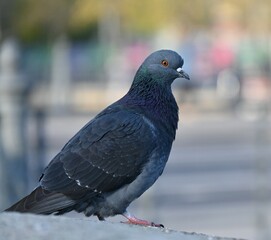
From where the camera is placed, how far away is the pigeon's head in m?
4.65

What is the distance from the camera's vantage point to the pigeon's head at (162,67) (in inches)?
183

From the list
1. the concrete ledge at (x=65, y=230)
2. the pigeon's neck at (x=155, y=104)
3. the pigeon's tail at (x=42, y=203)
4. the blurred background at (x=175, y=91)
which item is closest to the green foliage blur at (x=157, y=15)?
the blurred background at (x=175, y=91)

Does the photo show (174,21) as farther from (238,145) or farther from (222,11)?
(238,145)

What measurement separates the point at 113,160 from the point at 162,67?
55 cm

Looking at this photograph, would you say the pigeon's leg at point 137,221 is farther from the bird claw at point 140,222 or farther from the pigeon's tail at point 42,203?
the pigeon's tail at point 42,203

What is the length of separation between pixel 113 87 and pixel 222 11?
7906mm

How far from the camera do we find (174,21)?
32375 millimetres

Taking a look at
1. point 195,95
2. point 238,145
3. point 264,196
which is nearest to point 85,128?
point 264,196

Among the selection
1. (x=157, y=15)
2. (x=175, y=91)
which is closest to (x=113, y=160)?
(x=175, y=91)

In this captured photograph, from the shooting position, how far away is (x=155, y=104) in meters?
4.57

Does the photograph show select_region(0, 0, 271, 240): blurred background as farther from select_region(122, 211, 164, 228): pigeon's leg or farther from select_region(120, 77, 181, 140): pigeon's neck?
select_region(122, 211, 164, 228): pigeon's leg

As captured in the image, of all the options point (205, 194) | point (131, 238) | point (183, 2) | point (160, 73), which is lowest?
point (205, 194)

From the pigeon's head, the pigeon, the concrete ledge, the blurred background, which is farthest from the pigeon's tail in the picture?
the blurred background

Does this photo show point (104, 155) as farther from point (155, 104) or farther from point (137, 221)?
point (137, 221)
